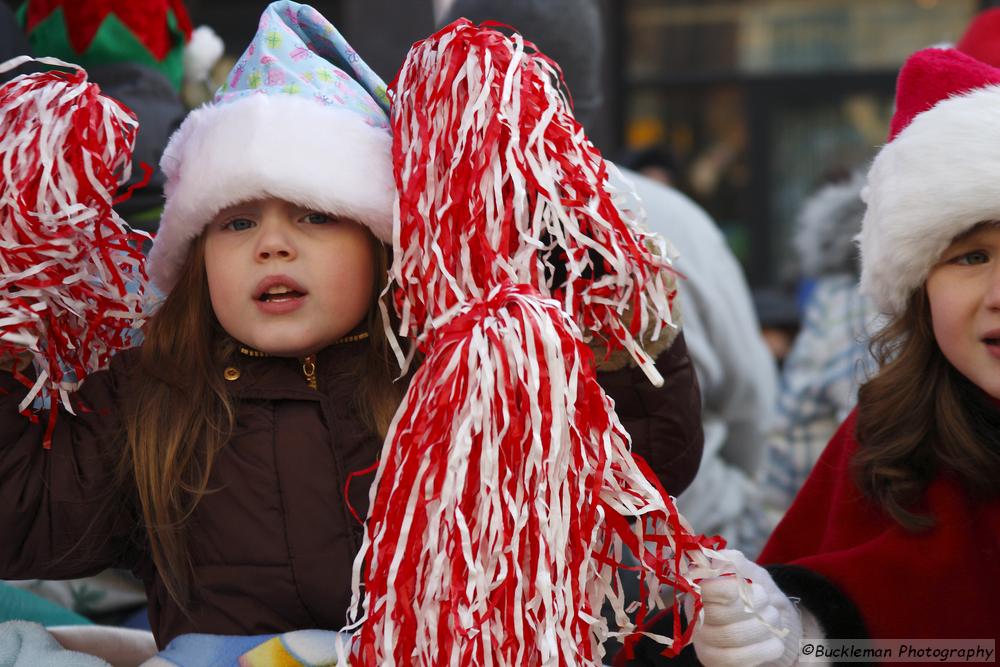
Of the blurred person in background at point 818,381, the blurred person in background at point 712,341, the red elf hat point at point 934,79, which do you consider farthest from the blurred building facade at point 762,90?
the red elf hat point at point 934,79

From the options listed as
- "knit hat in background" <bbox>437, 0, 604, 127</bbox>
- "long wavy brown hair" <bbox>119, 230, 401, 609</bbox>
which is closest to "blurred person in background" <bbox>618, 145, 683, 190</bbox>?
"knit hat in background" <bbox>437, 0, 604, 127</bbox>

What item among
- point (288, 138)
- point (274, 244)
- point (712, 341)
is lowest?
point (712, 341)

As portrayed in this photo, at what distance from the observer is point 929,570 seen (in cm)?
206

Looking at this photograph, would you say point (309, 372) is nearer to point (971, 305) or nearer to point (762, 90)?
point (971, 305)

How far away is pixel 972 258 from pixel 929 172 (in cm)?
15

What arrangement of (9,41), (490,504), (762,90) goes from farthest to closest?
(762,90)
(9,41)
(490,504)

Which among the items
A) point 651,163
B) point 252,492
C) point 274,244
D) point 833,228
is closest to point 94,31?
point 274,244

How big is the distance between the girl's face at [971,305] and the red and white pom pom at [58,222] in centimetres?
124

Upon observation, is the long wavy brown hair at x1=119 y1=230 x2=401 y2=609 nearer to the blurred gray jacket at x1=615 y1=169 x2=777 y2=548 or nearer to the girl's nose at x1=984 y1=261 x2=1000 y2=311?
the girl's nose at x1=984 y1=261 x2=1000 y2=311

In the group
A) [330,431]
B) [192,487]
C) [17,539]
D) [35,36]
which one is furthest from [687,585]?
[35,36]

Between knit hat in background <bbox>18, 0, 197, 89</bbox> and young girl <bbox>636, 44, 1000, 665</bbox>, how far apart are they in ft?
5.13

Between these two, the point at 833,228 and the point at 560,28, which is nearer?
the point at 560,28

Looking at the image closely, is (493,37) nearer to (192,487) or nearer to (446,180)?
(446,180)

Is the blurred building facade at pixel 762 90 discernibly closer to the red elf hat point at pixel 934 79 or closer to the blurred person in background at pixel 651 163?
the blurred person in background at pixel 651 163
